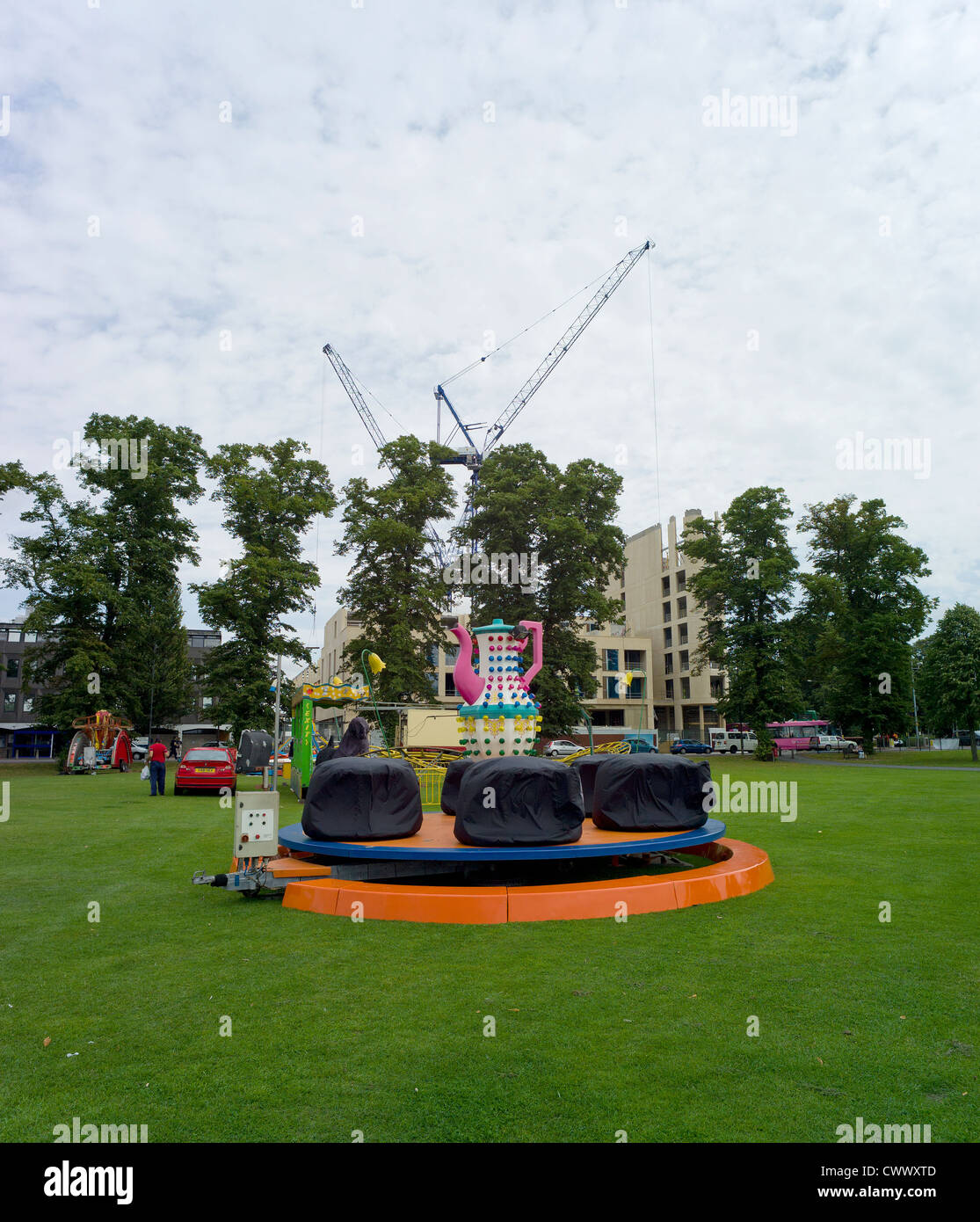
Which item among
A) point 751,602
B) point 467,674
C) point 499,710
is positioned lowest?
point 499,710

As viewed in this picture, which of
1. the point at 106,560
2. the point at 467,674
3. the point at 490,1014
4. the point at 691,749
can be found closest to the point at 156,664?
the point at 106,560

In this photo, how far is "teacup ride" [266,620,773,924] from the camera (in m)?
8.45

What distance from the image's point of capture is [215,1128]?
4.04 metres

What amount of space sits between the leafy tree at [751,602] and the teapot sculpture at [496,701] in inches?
1380

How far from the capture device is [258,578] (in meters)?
35.8

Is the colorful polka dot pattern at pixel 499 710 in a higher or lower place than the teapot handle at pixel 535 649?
lower

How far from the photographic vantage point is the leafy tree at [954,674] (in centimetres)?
4191

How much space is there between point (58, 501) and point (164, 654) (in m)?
17.9

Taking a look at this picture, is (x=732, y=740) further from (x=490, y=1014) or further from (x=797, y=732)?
(x=490, y=1014)

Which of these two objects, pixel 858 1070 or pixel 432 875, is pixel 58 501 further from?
pixel 858 1070

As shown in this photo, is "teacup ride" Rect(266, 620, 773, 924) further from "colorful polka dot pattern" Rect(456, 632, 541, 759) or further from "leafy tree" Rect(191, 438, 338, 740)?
"leafy tree" Rect(191, 438, 338, 740)

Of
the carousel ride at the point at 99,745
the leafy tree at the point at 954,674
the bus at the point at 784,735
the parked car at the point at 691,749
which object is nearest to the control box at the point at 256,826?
the carousel ride at the point at 99,745

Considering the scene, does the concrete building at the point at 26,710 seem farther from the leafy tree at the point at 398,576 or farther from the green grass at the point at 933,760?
the green grass at the point at 933,760

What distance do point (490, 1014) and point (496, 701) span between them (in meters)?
7.37
